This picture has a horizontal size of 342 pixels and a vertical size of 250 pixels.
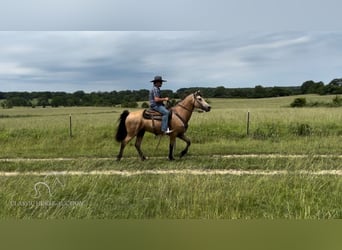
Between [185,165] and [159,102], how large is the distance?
176 centimetres

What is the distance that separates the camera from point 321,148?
424 inches

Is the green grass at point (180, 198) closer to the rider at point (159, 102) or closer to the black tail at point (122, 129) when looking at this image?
the rider at point (159, 102)

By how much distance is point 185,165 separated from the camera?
862cm

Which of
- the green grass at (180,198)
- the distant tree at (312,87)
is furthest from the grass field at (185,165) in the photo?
the distant tree at (312,87)

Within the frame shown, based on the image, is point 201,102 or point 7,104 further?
point 201,102

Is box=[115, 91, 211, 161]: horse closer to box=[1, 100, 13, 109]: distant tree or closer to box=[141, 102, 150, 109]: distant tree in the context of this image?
box=[141, 102, 150, 109]: distant tree

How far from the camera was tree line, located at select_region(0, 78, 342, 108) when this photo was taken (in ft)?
25.0

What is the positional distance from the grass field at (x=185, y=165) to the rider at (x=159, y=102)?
3.31 ft

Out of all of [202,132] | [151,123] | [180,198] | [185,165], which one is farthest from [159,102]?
[202,132]

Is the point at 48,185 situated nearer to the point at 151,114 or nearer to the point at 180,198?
the point at 180,198

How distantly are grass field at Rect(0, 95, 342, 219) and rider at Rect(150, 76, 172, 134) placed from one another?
3.31 feet

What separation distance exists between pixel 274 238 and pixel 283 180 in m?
2.70

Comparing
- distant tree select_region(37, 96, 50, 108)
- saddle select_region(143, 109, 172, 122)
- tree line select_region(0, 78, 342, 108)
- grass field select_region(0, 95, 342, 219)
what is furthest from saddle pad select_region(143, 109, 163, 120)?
distant tree select_region(37, 96, 50, 108)

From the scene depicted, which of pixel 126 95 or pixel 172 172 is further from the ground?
pixel 126 95
